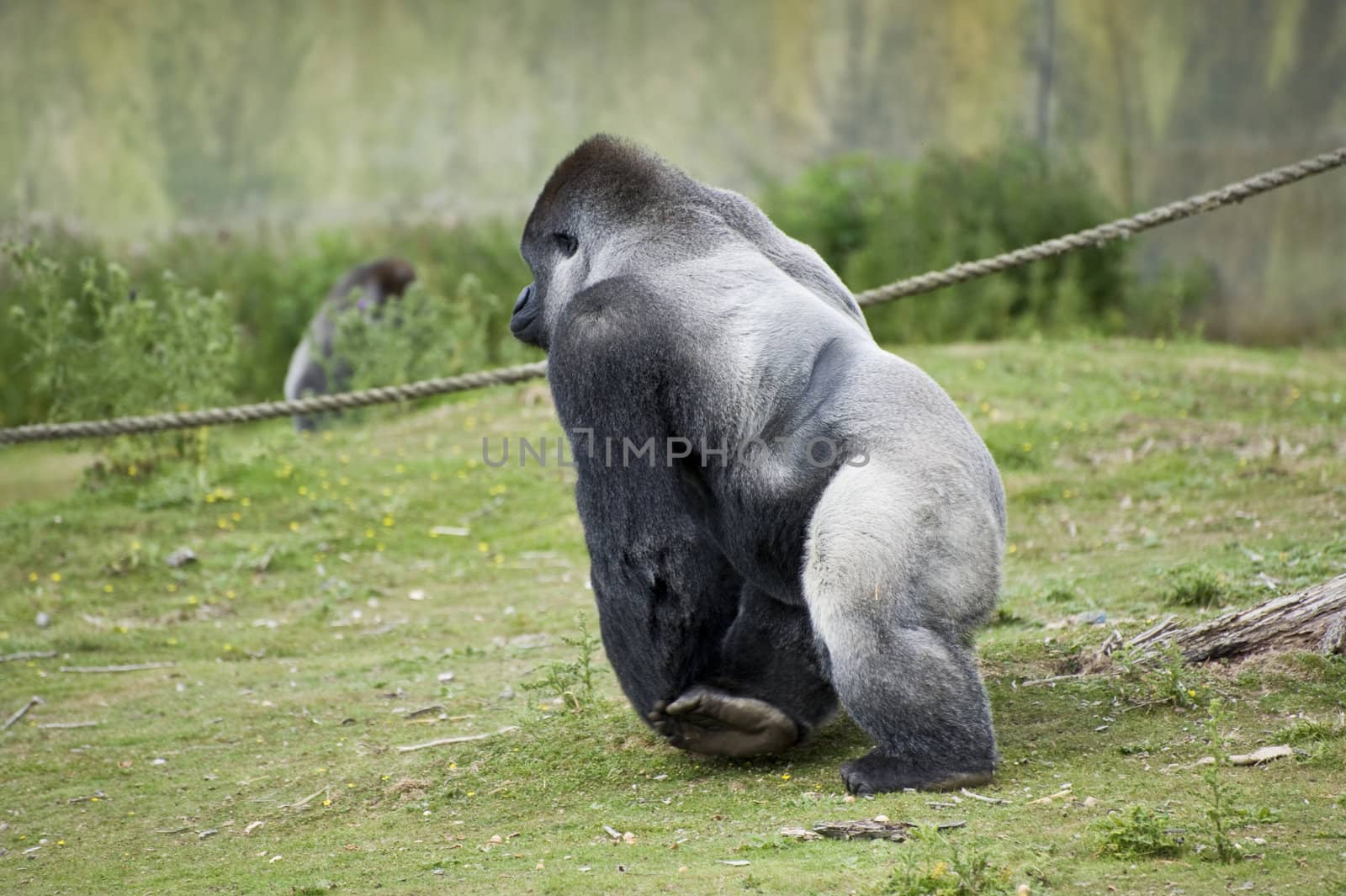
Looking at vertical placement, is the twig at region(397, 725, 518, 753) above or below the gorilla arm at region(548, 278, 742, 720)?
below

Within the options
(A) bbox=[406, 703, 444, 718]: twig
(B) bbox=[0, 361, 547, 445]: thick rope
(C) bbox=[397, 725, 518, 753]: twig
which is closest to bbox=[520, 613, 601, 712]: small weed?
(C) bbox=[397, 725, 518, 753]: twig

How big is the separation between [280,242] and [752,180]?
160 inches

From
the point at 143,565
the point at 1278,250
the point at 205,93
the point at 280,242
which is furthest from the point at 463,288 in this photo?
the point at 1278,250

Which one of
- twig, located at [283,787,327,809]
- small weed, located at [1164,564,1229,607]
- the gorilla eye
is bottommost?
twig, located at [283,787,327,809]

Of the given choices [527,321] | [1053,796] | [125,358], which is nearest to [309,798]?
[527,321]

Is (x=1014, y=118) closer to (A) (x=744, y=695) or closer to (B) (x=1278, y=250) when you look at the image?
(B) (x=1278, y=250)

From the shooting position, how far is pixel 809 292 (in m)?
2.79

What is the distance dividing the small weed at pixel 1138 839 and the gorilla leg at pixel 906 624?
433mm

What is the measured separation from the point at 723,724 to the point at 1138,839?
97 cm

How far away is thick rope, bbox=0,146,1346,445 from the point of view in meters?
3.72

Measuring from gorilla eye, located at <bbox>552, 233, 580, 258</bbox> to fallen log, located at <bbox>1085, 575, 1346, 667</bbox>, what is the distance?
1.55 m

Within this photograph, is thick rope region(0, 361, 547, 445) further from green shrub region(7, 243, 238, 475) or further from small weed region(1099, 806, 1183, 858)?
small weed region(1099, 806, 1183, 858)

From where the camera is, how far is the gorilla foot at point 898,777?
7.93ft

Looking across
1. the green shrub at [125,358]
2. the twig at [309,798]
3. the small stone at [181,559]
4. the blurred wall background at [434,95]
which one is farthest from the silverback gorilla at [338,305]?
the twig at [309,798]
